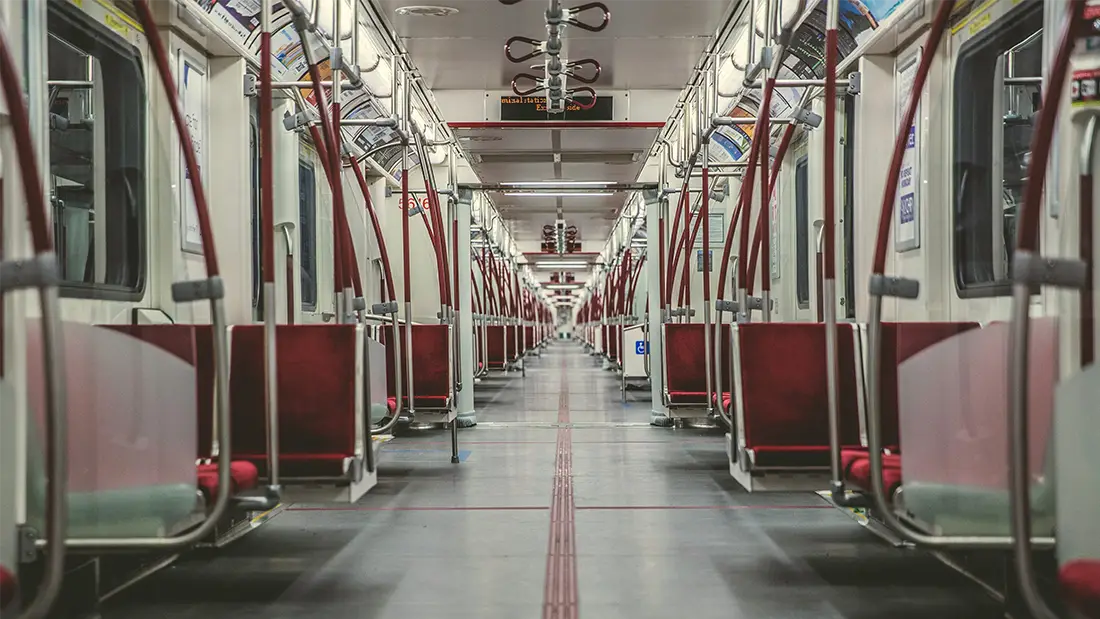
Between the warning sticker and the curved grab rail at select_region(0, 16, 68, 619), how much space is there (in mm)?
2416

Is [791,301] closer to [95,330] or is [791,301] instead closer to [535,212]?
[95,330]

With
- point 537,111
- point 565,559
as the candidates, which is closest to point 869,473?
point 565,559

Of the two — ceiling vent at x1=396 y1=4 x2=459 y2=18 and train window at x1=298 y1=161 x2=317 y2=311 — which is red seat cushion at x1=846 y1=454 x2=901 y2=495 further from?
ceiling vent at x1=396 y1=4 x2=459 y2=18

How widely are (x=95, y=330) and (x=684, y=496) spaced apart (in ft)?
11.4

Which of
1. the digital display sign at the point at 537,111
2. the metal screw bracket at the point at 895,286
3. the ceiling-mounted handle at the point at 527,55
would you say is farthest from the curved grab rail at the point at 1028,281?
the digital display sign at the point at 537,111

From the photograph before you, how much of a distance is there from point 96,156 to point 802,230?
497cm

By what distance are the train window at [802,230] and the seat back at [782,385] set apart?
314 cm

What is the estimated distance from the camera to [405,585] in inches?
136

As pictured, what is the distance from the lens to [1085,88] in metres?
2.31

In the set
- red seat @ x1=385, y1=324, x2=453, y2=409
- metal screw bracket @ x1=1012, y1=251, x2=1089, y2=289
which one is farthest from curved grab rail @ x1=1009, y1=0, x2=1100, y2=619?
red seat @ x1=385, y1=324, x2=453, y2=409

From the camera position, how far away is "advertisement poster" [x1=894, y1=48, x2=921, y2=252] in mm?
4457

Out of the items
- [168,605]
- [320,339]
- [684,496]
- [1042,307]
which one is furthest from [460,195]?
[1042,307]

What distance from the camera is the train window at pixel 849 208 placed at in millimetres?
5320

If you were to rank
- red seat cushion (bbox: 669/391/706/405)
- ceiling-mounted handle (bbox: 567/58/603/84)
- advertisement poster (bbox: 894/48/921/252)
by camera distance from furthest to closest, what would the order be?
red seat cushion (bbox: 669/391/706/405)
ceiling-mounted handle (bbox: 567/58/603/84)
advertisement poster (bbox: 894/48/921/252)
